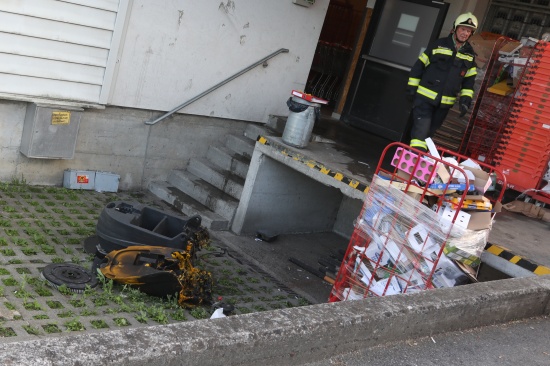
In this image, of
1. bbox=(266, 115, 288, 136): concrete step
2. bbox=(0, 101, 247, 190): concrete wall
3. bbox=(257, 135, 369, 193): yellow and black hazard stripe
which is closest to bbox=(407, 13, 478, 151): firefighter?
bbox=(257, 135, 369, 193): yellow and black hazard stripe

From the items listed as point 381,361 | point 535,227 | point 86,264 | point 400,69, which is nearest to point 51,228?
point 86,264

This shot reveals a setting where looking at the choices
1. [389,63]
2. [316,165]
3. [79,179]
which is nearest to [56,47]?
[79,179]

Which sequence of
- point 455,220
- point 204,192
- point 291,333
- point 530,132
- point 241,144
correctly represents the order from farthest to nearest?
point 241,144 → point 204,192 → point 530,132 → point 455,220 → point 291,333

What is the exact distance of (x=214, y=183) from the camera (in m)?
10.3

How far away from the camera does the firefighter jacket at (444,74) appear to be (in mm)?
8648

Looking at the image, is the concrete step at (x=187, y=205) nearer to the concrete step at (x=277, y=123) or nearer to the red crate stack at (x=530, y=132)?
the concrete step at (x=277, y=123)

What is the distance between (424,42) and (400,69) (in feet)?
1.85

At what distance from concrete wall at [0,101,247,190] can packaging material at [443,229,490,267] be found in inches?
195

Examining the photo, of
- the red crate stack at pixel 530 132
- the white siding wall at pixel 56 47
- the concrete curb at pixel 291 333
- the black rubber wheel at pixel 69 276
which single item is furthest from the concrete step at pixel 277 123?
the concrete curb at pixel 291 333

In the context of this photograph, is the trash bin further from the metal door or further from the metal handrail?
the metal door

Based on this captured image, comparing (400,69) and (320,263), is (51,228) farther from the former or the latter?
(400,69)

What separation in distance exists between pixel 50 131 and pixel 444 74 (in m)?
4.75

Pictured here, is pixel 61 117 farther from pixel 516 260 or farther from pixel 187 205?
pixel 516 260

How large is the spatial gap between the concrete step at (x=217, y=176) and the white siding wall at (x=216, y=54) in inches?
28.5
